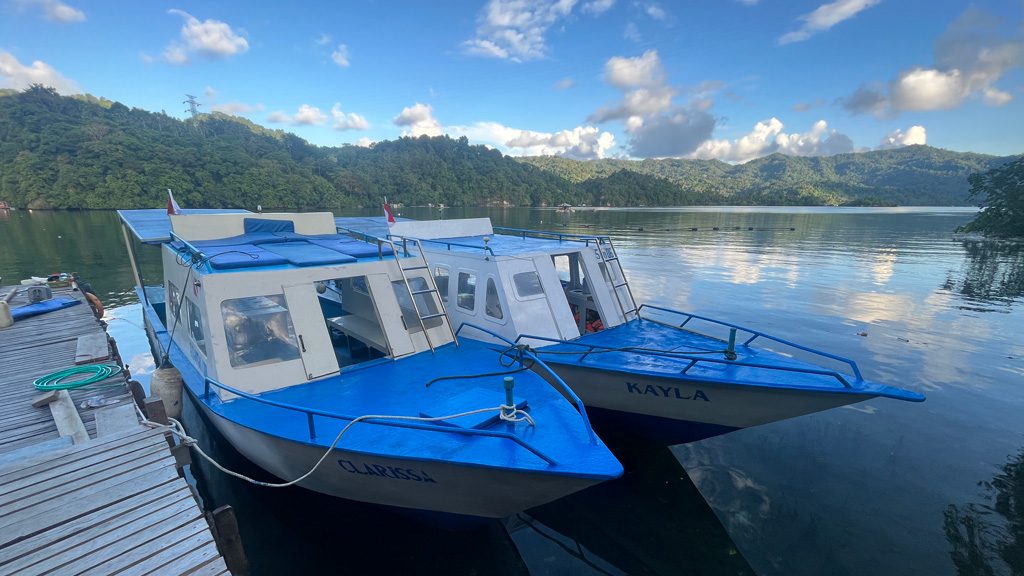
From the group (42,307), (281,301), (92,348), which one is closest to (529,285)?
(281,301)

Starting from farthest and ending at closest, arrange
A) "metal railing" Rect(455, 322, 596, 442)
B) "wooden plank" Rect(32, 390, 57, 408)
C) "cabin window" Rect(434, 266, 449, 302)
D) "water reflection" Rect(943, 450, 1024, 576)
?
1. "cabin window" Rect(434, 266, 449, 302)
2. "wooden plank" Rect(32, 390, 57, 408)
3. "water reflection" Rect(943, 450, 1024, 576)
4. "metal railing" Rect(455, 322, 596, 442)

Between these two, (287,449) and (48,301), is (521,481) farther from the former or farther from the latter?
(48,301)

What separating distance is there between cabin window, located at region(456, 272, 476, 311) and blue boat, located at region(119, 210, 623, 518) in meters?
1.51

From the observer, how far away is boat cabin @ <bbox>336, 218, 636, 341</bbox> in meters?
9.73

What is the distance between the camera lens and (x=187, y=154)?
98875 millimetres

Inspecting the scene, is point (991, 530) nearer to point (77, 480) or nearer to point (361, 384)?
point (361, 384)

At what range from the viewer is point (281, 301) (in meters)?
7.41

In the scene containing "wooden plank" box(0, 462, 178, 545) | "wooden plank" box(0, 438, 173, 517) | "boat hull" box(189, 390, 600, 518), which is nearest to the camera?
"wooden plank" box(0, 462, 178, 545)

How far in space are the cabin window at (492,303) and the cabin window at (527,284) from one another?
52 centimetres

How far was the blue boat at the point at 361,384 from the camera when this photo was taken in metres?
5.10

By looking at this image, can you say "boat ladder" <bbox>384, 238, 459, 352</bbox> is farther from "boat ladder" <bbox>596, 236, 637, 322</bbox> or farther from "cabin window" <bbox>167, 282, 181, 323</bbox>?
"cabin window" <bbox>167, 282, 181, 323</bbox>

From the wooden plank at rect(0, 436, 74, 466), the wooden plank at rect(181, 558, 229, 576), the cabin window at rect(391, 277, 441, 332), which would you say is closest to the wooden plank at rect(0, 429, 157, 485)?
the wooden plank at rect(0, 436, 74, 466)

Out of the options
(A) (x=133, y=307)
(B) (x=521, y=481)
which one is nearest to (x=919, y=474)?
(B) (x=521, y=481)

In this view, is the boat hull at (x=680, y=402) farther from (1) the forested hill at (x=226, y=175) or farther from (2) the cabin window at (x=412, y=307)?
(1) the forested hill at (x=226, y=175)
